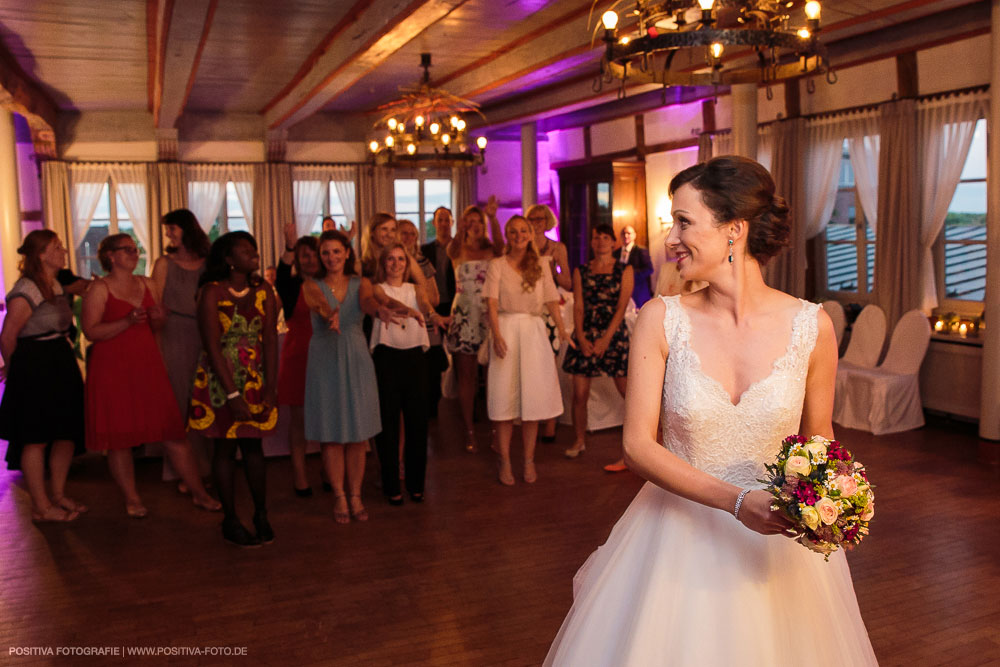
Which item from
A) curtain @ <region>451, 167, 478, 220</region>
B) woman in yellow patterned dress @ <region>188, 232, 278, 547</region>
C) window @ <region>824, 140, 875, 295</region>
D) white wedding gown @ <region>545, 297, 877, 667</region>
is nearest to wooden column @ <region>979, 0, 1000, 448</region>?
window @ <region>824, 140, 875, 295</region>

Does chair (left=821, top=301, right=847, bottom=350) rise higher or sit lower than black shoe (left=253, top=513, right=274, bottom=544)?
higher

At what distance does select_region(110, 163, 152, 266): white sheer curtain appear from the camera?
13.2 metres

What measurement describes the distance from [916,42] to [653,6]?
4.55 m

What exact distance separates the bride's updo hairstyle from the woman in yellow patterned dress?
297 centimetres

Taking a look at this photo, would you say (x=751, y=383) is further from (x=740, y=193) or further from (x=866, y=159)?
(x=866, y=159)

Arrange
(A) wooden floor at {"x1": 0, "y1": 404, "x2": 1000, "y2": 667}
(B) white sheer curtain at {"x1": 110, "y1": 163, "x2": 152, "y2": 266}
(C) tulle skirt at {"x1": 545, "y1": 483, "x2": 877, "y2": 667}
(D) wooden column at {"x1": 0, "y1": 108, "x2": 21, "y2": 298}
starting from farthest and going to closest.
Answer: (B) white sheer curtain at {"x1": 110, "y1": 163, "x2": 152, "y2": 266}, (D) wooden column at {"x1": 0, "y1": 108, "x2": 21, "y2": 298}, (A) wooden floor at {"x1": 0, "y1": 404, "x2": 1000, "y2": 667}, (C) tulle skirt at {"x1": 545, "y1": 483, "x2": 877, "y2": 667}

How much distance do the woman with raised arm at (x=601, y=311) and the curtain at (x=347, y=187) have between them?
883cm

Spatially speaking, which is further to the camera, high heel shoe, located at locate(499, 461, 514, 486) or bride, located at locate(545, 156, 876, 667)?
high heel shoe, located at locate(499, 461, 514, 486)

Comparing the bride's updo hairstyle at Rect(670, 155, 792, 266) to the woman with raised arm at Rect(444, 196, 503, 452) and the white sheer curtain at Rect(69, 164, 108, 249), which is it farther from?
the white sheer curtain at Rect(69, 164, 108, 249)

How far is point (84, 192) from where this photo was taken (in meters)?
13.2

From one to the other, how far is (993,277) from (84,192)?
1203 cm

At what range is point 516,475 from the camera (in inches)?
231

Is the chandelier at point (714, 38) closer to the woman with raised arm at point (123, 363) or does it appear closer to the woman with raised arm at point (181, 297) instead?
the woman with raised arm at point (181, 297)

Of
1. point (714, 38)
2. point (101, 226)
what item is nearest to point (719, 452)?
point (714, 38)
